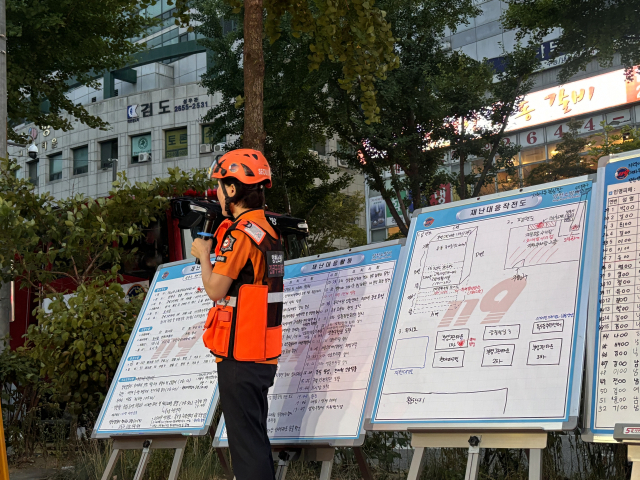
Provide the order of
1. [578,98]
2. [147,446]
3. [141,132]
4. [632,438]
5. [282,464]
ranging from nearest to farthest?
[632,438] < [282,464] < [147,446] < [578,98] < [141,132]

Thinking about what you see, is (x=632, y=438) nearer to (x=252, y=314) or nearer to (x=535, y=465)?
(x=535, y=465)

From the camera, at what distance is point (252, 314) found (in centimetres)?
391

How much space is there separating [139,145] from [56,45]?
96.0ft

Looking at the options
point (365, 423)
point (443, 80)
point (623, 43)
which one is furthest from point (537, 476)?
point (443, 80)

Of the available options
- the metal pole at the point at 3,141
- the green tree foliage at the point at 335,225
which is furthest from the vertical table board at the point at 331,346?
the green tree foliage at the point at 335,225

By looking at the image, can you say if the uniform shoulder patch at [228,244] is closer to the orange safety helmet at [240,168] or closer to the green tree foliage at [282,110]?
the orange safety helmet at [240,168]

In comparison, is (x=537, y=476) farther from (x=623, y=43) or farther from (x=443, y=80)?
(x=443, y=80)

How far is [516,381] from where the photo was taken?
3480mm

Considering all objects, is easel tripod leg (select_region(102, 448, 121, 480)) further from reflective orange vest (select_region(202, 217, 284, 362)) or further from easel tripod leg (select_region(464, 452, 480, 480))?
easel tripod leg (select_region(464, 452, 480, 480))

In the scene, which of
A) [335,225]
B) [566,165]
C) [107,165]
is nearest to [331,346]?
[566,165]

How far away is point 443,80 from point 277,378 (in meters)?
16.6

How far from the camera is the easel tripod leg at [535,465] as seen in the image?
3.29 meters

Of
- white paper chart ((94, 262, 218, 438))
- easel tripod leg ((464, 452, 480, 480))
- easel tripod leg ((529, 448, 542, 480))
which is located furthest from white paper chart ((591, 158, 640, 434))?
white paper chart ((94, 262, 218, 438))

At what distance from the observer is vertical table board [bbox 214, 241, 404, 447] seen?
4195 millimetres
